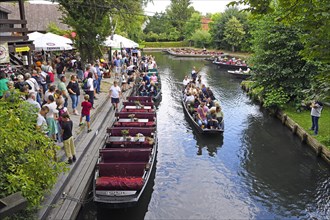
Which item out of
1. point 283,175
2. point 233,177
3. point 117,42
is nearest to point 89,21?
Answer: point 117,42

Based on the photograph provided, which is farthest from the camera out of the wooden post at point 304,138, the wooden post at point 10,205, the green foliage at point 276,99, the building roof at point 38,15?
the building roof at point 38,15

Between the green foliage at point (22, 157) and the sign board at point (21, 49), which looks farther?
the sign board at point (21, 49)

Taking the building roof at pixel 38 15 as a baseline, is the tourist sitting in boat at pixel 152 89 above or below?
below

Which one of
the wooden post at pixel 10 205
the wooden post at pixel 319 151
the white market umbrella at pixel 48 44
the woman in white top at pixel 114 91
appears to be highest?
the white market umbrella at pixel 48 44

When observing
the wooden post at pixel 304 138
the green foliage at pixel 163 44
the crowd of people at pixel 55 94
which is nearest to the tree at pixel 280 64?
the wooden post at pixel 304 138

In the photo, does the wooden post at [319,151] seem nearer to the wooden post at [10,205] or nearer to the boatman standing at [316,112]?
the boatman standing at [316,112]

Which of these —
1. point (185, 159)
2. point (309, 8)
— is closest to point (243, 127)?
point (185, 159)

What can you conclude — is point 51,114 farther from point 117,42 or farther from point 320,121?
point 117,42

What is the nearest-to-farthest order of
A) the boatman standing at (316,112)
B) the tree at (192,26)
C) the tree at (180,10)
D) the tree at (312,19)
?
the tree at (312,19)
the boatman standing at (316,112)
the tree at (192,26)
the tree at (180,10)

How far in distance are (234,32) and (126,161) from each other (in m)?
47.2

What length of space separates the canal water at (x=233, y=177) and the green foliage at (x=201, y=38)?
46809mm

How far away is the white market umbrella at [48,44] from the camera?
Answer: 54.2 feet

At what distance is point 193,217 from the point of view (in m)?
9.02

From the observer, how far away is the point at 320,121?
15.5m
